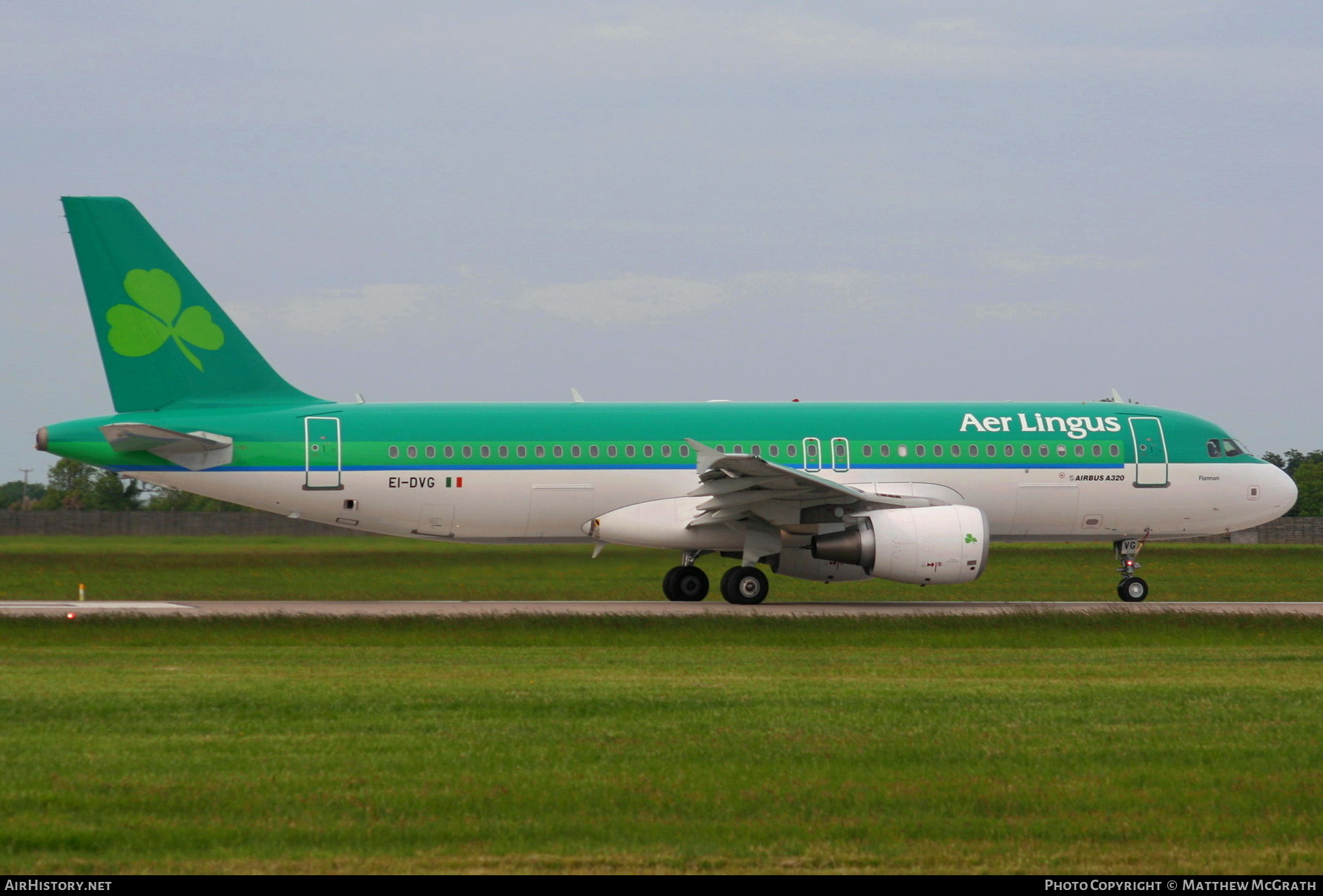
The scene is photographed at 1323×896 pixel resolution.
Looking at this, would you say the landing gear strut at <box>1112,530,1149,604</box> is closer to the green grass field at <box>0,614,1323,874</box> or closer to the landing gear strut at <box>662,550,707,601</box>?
the landing gear strut at <box>662,550,707,601</box>

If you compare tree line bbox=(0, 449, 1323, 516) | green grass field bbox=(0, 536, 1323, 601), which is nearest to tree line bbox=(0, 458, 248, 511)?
tree line bbox=(0, 449, 1323, 516)

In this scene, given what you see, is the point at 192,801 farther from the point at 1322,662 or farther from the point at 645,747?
the point at 1322,662

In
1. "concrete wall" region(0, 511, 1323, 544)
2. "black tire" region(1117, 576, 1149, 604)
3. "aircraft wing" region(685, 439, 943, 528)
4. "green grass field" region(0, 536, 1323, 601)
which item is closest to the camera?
"aircraft wing" region(685, 439, 943, 528)

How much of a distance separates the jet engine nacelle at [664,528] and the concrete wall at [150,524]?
45.4 metres

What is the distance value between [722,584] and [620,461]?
9.15 feet

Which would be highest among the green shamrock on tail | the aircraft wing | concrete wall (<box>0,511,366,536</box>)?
the green shamrock on tail

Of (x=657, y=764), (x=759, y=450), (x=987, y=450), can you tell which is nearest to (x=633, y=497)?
(x=759, y=450)

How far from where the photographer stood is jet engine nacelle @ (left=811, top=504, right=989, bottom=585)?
23.6 metres

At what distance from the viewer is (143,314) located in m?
25.0

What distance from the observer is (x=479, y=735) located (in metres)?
10.4

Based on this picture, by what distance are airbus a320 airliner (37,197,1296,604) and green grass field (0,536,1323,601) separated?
2803 millimetres

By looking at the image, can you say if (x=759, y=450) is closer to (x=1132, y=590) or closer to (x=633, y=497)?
(x=633, y=497)

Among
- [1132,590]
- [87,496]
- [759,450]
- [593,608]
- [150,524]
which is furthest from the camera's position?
[87,496]

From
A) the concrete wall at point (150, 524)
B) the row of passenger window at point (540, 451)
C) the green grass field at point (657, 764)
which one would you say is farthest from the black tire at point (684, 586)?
the concrete wall at point (150, 524)
